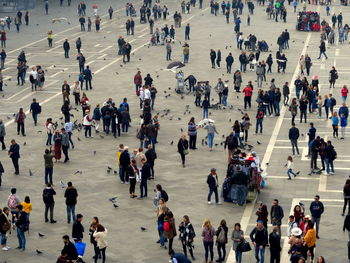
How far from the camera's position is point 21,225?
31.0 meters

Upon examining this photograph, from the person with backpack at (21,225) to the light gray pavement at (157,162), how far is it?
35 centimetres

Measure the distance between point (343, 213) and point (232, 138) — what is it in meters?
7.98

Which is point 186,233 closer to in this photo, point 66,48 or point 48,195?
point 48,195

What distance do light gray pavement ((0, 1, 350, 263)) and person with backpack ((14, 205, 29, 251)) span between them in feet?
1.13

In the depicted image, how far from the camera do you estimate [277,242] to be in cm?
2895

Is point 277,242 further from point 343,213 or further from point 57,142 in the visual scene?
point 57,142

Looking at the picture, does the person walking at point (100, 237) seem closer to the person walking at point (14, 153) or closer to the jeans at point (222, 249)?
the jeans at point (222, 249)

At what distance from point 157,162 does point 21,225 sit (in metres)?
11.7

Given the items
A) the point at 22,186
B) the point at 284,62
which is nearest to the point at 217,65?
the point at 284,62

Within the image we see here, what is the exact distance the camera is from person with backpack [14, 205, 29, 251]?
102 feet

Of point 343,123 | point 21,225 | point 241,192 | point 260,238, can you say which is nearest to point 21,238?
point 21,225

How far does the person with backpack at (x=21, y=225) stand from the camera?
31.0 meters

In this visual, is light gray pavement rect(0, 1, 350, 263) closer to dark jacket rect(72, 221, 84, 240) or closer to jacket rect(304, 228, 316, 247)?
dark jacket rect(72, 221, 84, 240)

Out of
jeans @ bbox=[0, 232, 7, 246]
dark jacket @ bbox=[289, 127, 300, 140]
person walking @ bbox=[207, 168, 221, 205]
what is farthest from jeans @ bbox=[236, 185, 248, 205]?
jeans @ bbox=[0, 232, 7, 246]
